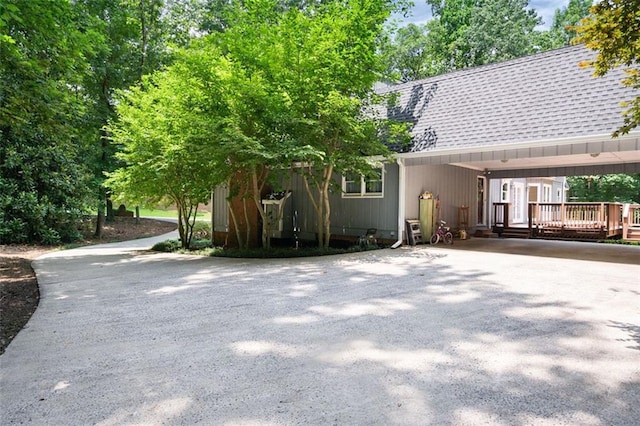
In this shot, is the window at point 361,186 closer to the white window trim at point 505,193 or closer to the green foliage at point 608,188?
the white window trim at point 505,193

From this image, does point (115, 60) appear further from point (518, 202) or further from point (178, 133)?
point (518, 202)

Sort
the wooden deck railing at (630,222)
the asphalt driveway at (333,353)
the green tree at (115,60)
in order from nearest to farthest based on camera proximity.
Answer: the asphalt driveway at (333,353), the wooden deck railing at (630,222), the green tree at (115,60)

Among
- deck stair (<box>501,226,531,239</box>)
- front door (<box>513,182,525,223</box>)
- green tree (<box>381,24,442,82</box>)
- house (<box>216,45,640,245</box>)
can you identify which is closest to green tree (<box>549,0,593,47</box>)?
green tree (<box>381,24,442,82</box>)

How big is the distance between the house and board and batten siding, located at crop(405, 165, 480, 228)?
0.03 meters

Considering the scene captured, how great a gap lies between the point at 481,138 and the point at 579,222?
6.84m

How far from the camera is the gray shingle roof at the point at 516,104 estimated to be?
7.72 meters

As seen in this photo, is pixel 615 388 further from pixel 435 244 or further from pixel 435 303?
pixel 435 244

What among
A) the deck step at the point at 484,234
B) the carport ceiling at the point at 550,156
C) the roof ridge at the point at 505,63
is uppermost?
the roof ridge at the point at 505,63

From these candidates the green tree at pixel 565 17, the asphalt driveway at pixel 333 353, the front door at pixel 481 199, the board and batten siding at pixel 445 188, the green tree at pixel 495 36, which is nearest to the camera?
the asphalt driveway at pixel 333 353

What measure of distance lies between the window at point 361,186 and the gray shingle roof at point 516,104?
4.69 ft

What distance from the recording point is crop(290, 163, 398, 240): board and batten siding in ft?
33.6

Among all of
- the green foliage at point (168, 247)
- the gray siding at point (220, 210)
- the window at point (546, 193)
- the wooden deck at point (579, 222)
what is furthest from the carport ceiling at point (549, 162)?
the green foliage at point (168, 247)

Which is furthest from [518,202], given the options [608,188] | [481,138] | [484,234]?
[608,188]

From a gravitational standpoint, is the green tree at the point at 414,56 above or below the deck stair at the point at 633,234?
above
